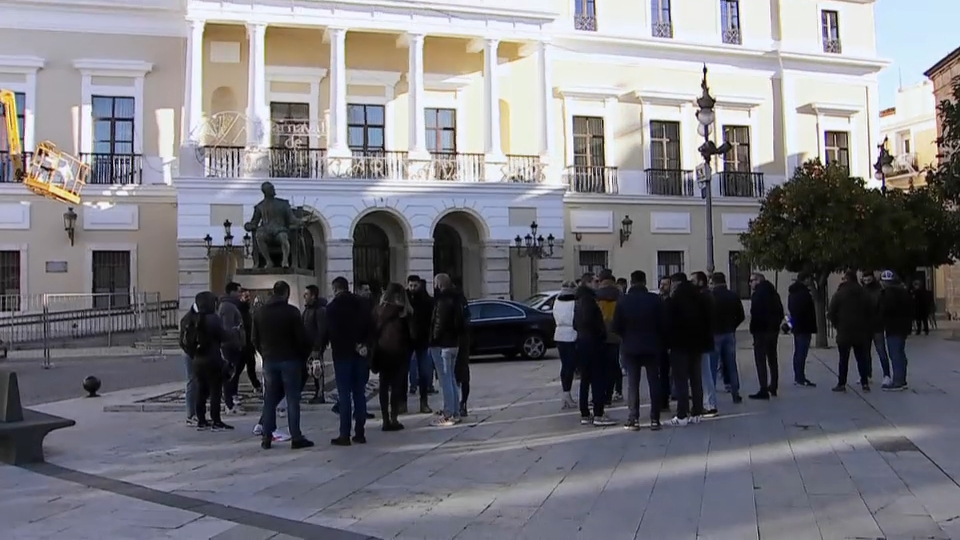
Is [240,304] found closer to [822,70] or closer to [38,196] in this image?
[38,196]

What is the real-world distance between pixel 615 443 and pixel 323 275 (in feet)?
68.0

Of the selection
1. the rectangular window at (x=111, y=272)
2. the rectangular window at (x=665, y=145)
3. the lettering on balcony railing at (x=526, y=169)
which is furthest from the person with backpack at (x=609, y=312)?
the rectangular window at (x=665, y=145)

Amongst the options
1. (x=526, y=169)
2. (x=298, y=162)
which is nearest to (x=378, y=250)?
(x=298, y=162)

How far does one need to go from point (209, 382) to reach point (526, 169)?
2101 cm

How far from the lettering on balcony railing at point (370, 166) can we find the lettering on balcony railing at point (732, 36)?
14.3 metres

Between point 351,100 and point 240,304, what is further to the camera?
A: point 351,100

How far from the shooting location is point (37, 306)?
2664cm

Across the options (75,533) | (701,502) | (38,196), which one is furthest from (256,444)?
(38,196)

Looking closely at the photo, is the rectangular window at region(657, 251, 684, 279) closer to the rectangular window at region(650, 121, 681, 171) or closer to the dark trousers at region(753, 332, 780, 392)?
the rectangular window at region(650, 121, 681, 171)

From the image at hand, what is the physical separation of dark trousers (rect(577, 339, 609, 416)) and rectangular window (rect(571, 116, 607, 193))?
22.1m

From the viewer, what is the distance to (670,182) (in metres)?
34.7

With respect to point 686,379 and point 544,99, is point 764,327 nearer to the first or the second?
point 686,379

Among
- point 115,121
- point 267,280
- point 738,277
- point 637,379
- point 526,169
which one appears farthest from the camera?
point 738,277

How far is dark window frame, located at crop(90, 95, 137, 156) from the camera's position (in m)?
29.9
